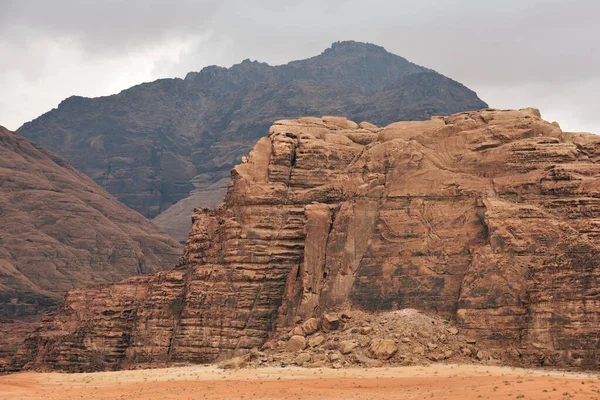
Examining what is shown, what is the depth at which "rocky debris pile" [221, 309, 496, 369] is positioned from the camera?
8088 cm

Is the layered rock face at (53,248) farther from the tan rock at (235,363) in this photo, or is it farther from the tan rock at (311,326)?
the tan rock at (311,326)

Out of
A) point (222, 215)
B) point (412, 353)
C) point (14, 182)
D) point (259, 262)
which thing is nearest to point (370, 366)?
point (412, 353)

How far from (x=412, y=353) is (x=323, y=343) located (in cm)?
668

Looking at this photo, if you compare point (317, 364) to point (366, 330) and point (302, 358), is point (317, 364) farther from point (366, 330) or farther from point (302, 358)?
point (366, 330)

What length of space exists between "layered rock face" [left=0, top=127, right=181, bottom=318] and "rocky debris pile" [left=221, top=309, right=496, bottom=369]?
2864 inches

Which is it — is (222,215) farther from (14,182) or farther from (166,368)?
(14,182)

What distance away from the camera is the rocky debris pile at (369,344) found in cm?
8088

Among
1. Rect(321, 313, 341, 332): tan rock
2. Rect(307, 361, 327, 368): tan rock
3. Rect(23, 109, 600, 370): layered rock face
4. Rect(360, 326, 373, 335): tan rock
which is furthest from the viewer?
Rect(321, 313, 341, 332): tan rock

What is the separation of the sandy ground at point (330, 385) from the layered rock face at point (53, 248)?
69726 millimetres

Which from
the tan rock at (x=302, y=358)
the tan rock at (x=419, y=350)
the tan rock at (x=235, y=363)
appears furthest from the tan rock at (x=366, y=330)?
the tan rock at (x=235, y=363)

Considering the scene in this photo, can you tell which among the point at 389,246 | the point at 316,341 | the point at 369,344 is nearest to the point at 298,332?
the point at 316,341

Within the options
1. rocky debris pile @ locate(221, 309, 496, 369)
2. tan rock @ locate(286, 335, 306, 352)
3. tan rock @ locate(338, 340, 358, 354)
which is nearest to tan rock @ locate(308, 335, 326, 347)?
rocky debris pile @ locate(221, 309, 496, 369)

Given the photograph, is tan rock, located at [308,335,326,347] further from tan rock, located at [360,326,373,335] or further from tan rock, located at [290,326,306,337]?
tan rock, located at [360,326,373,335]

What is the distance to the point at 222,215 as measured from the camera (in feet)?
318
